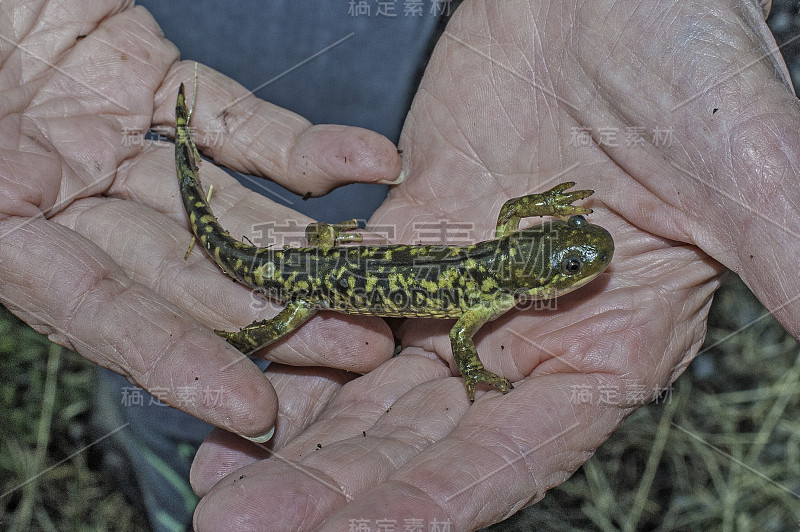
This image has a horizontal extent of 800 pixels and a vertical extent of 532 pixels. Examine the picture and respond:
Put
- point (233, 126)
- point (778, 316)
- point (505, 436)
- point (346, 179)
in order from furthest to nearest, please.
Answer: point (233, 126) < point (346, 179) < point (505, 436) < point (778, 316)

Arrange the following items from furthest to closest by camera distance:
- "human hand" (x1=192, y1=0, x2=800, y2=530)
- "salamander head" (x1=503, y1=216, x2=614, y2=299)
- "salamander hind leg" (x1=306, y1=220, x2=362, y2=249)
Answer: "salamander hind leg" (x1=306, y1=220, x2=362, y2=249) → "salamander head" (x1=503, y1=216, x2=614, y2=299) → "human hand" (x1=192, y1=0, x2=800, y2=530)

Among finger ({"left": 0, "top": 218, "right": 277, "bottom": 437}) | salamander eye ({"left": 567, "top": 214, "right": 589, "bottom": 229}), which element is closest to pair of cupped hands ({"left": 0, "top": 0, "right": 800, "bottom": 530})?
finger ({"left": 0, "top": 218, "right": 277, "bottom": 437})

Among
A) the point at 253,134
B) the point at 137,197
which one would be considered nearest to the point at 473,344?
the point at 253,134

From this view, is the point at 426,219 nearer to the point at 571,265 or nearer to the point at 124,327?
the point at 571,265

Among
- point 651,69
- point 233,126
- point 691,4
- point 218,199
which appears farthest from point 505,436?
point 233,126

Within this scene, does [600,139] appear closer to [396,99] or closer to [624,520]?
[396,99]

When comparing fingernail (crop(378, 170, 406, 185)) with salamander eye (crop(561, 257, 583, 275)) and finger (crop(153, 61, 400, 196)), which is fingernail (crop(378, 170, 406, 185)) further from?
salamander eye (crop(561, 257, 583, 275))

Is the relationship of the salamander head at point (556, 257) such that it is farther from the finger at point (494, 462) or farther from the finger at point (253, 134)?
the finger at point (253, 134)
